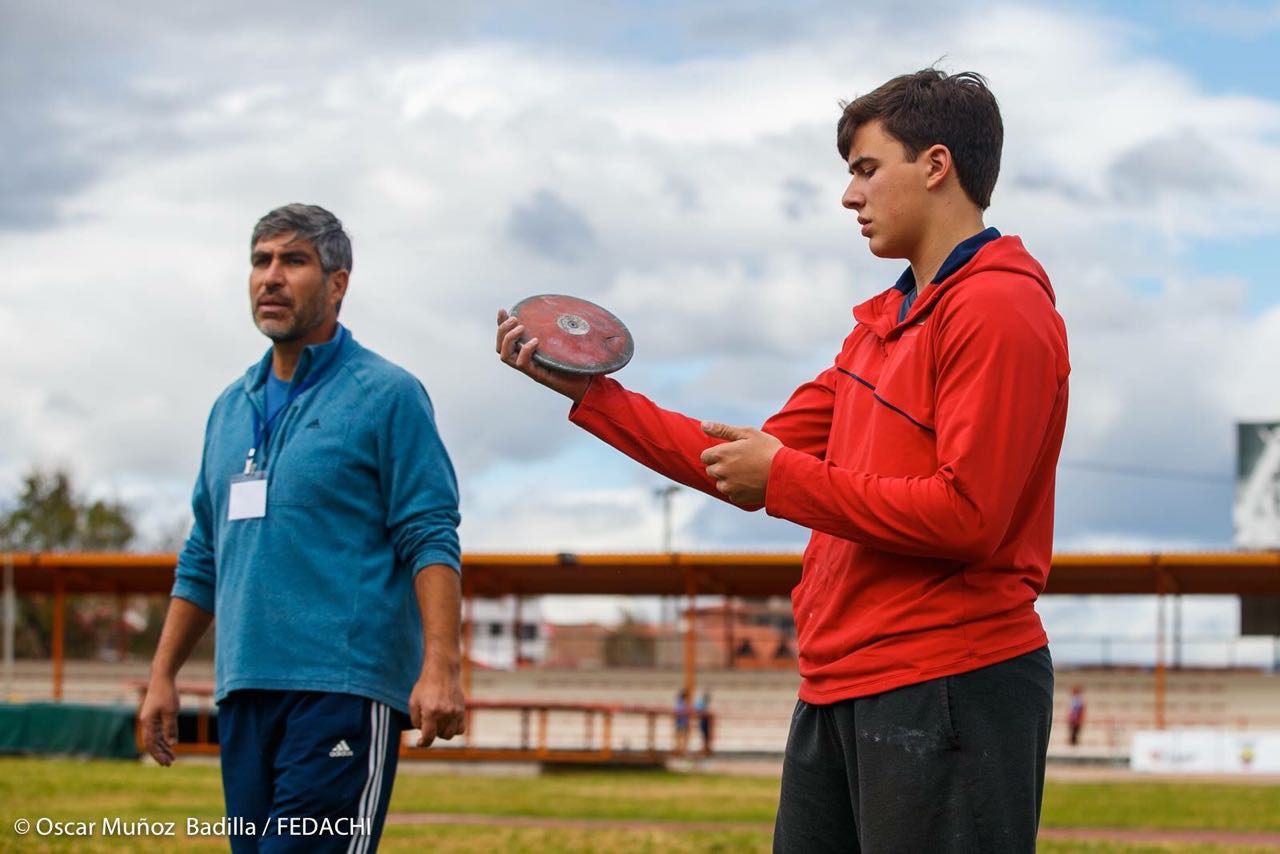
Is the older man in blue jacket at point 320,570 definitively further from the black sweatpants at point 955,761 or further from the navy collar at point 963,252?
the navy collar at point 963,252

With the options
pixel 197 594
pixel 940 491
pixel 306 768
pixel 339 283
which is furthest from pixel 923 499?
pixel 197 594

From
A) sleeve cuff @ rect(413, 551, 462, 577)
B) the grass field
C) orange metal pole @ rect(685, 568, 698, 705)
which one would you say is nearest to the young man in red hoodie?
sleeve cuff @ rect(413, 551, 462, 577)

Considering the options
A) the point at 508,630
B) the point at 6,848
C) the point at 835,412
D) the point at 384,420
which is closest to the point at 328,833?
the point at 384,420

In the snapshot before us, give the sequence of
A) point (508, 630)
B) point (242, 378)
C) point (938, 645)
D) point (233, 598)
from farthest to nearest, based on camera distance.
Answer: point (508, 630) → point (242, 378) → point (233, 598) → point (938, 645)

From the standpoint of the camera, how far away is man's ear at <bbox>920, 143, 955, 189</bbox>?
293 centimetres

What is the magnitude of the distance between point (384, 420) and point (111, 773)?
696 inches

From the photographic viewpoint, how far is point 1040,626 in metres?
2.87

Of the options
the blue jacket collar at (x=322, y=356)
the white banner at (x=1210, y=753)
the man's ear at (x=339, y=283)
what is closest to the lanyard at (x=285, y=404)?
the blue jacket collar at (x=322, y=356)

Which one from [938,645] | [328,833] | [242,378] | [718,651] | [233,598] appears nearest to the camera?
[938,645]

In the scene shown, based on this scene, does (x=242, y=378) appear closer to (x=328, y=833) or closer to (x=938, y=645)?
(x=328, y=833)

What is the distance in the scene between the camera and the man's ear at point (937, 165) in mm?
2934

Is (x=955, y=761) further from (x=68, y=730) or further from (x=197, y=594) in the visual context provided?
(x=68, y=730)

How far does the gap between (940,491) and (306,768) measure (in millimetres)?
1943

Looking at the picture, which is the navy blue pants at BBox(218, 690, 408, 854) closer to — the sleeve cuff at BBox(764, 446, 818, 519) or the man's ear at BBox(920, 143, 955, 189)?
the sleeve cuff at BBox(764, 446, 818, 519)
